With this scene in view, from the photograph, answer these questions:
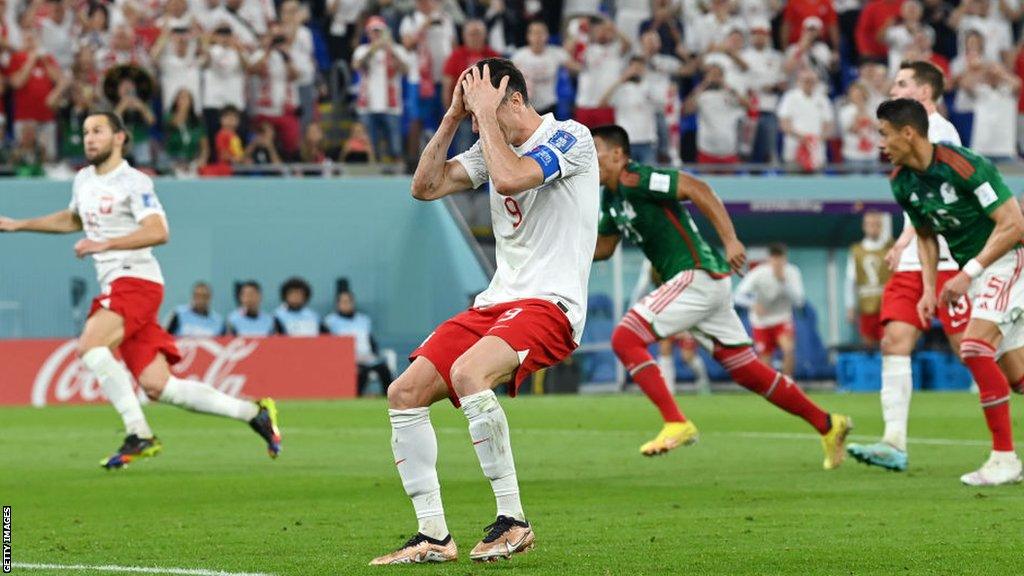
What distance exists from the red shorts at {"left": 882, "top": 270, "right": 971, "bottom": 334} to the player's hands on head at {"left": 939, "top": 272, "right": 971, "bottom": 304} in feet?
4.13

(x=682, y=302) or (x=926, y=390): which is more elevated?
(x=682, y=302)

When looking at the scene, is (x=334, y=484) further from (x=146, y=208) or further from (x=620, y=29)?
(x=620, y=29)

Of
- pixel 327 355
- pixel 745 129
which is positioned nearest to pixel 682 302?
pixel 327 355

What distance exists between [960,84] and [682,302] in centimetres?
1484

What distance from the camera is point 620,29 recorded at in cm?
2580

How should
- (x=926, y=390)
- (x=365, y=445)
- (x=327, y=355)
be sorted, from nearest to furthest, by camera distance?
1. (x=365, y=445)
2. (x=327, y=355)
3. (x=926, y=390)

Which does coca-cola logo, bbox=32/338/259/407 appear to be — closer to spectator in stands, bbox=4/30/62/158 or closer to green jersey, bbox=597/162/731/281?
spectator in stands, bbox=4/30/62/158

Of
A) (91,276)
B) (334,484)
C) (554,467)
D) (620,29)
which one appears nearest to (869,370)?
(620,29)

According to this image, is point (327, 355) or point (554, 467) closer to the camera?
point (554, 467)

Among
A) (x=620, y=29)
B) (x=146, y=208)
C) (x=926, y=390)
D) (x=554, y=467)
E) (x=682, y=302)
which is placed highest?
(x=620, y=29)

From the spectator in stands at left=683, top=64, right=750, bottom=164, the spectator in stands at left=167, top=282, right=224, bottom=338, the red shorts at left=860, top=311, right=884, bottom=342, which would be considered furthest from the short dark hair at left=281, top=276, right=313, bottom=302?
the red shorts at left=860, top=311, right=884, bottom=342

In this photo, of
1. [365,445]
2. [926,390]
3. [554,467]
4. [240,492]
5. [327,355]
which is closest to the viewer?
[240,492]

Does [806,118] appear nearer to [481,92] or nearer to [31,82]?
[31,82]

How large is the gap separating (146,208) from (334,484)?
2743mm
